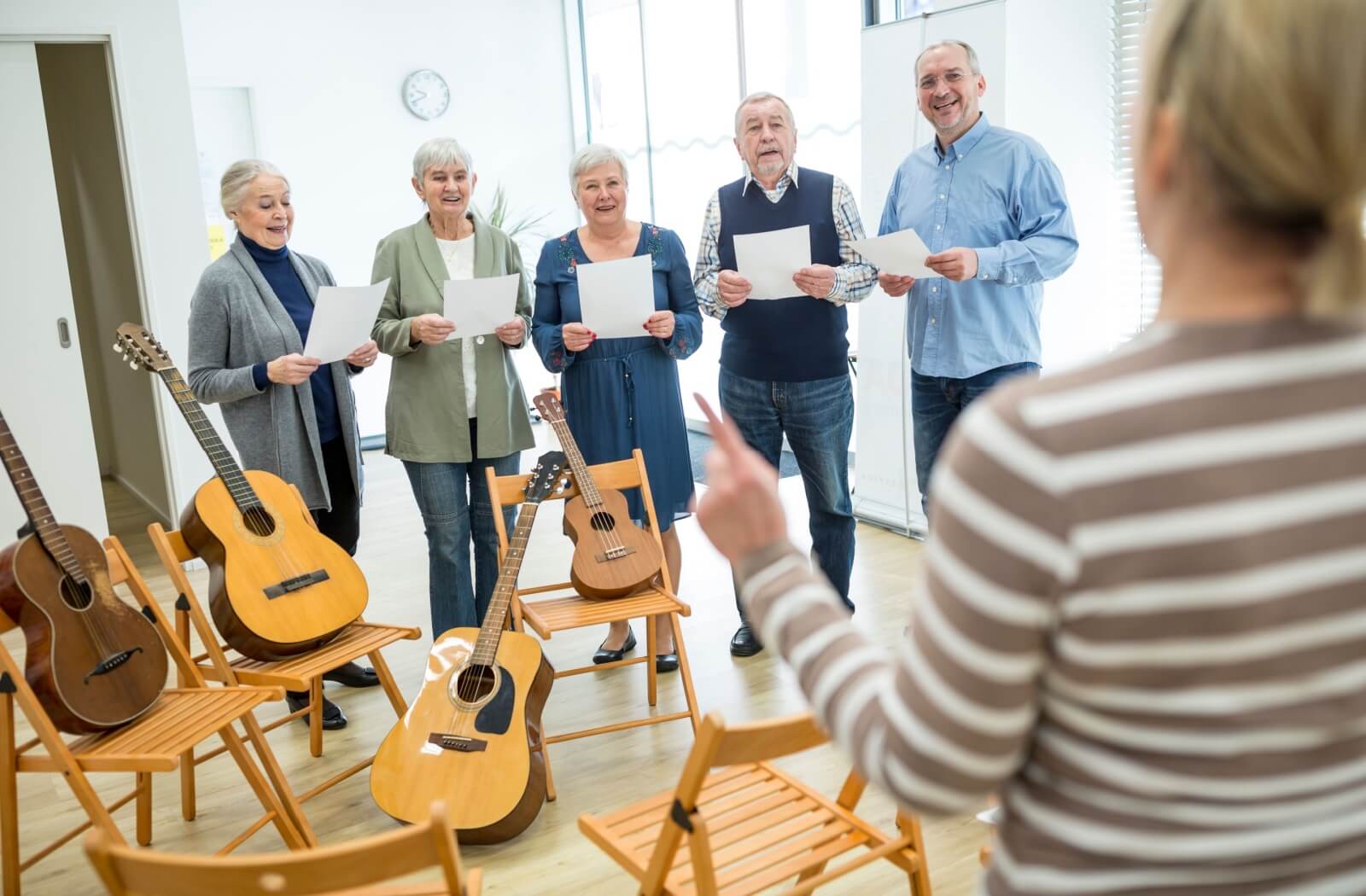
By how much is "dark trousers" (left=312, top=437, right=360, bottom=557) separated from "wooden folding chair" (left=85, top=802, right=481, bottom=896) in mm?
2124

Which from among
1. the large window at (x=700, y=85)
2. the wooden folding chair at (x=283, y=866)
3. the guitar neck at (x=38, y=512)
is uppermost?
the large window at (x=700, y=85)

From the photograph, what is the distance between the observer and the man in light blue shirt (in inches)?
128

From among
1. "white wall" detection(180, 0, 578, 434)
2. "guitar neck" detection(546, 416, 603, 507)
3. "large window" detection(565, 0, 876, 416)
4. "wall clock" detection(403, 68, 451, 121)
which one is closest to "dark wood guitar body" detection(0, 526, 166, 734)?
"guitar neck" detection(546, 416, 603, 507)

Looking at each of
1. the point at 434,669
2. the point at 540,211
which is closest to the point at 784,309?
the point at 434,669

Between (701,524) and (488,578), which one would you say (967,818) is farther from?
(701,524)

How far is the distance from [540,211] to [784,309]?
5.26 m

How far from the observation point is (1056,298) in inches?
173

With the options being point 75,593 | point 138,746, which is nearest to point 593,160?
point 75,593

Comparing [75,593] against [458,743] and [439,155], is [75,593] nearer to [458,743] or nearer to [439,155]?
[458,743]

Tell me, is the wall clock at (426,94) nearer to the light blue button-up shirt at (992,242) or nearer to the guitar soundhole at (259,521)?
the light blue button-up shirt at (992,242)

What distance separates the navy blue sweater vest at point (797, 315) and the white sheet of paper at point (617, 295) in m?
0.37

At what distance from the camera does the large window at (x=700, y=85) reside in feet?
20.0

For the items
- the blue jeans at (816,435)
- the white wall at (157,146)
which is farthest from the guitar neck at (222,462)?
the white wall at (157,146)

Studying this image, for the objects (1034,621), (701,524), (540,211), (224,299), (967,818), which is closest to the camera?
(1034,621)
